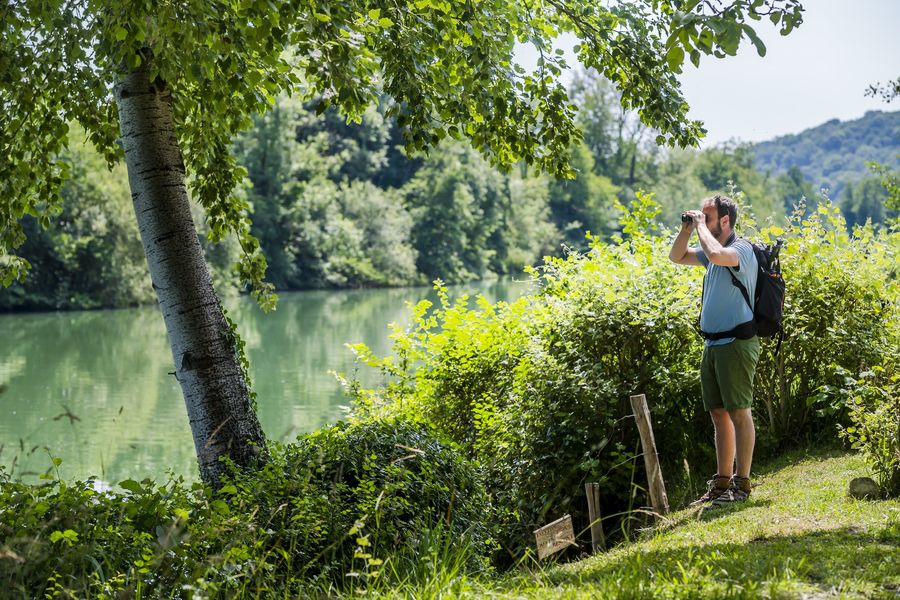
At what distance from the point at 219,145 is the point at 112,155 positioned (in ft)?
2.78

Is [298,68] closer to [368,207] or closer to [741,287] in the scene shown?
[741,287]

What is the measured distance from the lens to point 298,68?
21.9 feet

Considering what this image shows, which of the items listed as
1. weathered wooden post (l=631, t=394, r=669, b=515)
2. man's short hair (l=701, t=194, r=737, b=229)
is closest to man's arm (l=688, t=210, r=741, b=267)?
man's short hair (l=701, t=194, r=737, b=229)

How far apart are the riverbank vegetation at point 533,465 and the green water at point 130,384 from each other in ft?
1.54

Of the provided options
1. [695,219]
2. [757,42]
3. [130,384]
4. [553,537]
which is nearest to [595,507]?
[553,537]

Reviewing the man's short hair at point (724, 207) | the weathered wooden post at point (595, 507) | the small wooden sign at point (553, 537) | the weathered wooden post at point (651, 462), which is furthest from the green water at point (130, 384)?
the man's short hair at point (724, 207)

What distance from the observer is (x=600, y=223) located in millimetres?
93688

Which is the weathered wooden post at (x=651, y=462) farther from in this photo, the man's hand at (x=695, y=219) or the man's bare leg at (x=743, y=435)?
the man's hand at (x=695, y=219)

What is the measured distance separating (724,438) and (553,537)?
1.48m

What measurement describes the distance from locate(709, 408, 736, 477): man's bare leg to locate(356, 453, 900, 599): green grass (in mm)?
283

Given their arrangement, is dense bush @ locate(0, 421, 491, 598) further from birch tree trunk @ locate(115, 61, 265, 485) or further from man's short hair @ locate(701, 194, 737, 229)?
man's short hair @ locate(701, 194, 737, 229)

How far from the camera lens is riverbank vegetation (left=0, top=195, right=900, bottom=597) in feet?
12.3

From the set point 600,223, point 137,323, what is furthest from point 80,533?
point 600,223

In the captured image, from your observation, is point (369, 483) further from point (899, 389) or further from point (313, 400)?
point (313, 400)
